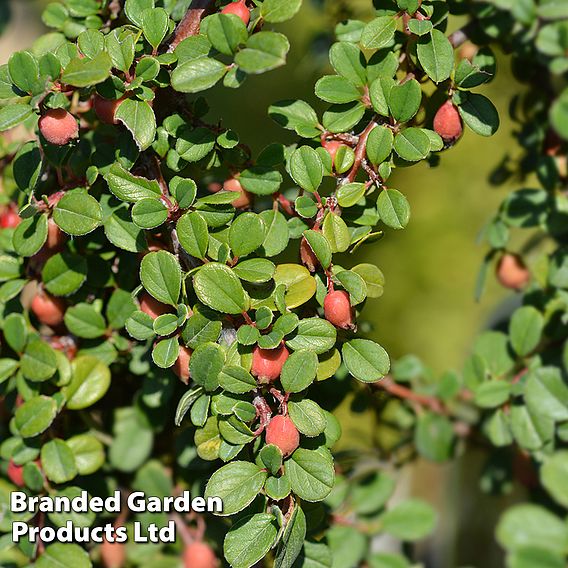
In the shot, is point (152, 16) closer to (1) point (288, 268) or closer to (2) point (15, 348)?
(1) point (288, 268)

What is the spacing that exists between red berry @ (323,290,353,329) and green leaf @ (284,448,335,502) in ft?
0.33

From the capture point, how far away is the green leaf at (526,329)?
0.82 meters

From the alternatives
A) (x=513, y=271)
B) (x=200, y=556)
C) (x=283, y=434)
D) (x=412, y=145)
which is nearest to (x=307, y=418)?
(x=283, y=434)

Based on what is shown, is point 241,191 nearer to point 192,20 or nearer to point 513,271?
point 192,20

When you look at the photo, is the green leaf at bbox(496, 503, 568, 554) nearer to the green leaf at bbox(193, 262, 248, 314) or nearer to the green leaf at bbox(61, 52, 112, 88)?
the green leaf at bbox(193, 262, 248, 314)

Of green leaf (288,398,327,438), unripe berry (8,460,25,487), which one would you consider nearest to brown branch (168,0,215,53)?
green leaf (288,398,327,438)

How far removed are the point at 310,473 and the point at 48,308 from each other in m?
0.32

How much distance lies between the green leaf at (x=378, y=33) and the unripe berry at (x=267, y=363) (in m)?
0.26

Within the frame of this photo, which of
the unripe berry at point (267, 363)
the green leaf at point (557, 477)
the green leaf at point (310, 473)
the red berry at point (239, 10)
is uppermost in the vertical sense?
the red berry at point (239, 10)

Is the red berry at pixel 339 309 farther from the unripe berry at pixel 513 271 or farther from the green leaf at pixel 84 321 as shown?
the unripe berry at pixel 513 271

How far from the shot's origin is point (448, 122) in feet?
2.10

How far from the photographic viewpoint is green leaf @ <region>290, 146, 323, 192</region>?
60 cm

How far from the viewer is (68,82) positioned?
55 centimetres

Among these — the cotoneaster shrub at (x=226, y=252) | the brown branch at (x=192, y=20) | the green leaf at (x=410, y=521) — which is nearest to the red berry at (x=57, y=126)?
the cotoneaster shrub at (x=226, y=252)
